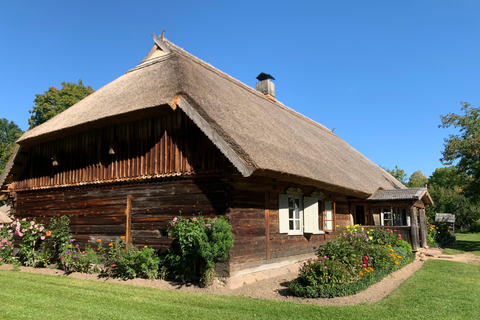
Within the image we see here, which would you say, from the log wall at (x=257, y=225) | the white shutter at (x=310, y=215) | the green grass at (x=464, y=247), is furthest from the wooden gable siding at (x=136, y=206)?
the green grass at (x=464, y=247)

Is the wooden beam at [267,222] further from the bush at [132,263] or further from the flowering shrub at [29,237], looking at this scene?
the flowering shrub at [29,237]

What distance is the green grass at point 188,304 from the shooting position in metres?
6.53

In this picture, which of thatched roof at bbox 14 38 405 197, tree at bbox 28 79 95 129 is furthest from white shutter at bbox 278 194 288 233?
tree at bbox 28 79 95 129

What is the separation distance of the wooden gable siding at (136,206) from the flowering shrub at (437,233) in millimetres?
15982

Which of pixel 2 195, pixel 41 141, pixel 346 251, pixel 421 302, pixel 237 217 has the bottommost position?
pixel 421 302

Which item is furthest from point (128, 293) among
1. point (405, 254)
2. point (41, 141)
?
point (405, 254)

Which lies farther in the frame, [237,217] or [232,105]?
[232,105]

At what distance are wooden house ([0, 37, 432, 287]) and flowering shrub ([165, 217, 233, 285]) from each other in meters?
0.52

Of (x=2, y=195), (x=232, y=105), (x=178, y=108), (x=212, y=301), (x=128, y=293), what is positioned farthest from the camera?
(x=2, y=195)

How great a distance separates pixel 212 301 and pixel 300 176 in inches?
156

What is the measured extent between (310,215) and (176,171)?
5.12 meters

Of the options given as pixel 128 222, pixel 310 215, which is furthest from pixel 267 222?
pixel 128 222

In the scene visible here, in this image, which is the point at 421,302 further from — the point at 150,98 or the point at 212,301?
the point at 150,98

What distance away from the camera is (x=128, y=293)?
26.9ft
